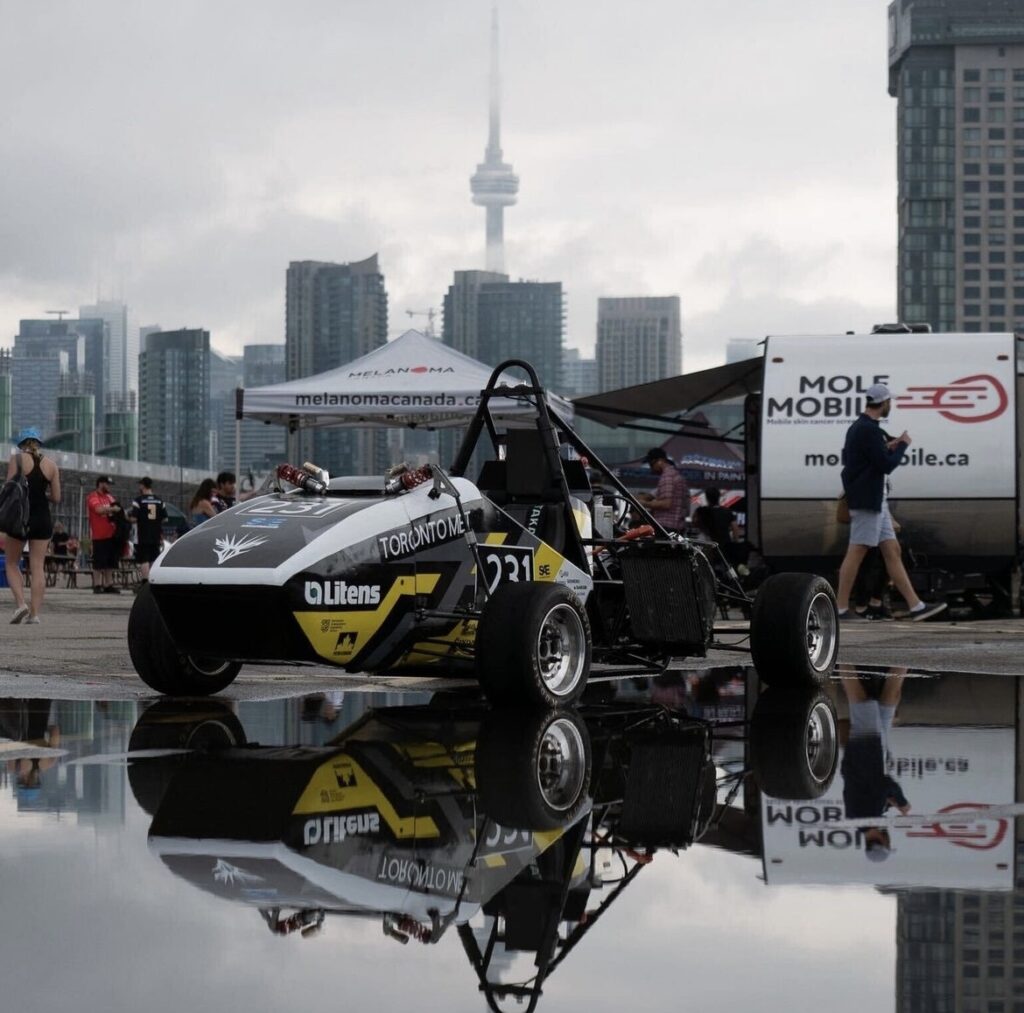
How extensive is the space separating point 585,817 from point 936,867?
117 cm

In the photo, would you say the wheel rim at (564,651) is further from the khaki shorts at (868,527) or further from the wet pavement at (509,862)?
the khaki shorts at (868,527)

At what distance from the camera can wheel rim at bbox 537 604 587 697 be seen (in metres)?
8.19

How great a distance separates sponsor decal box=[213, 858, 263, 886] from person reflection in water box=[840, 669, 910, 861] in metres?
1.54

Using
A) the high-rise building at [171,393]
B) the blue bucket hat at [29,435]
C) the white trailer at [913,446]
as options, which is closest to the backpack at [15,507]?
the blue bucket hat at [29,435]

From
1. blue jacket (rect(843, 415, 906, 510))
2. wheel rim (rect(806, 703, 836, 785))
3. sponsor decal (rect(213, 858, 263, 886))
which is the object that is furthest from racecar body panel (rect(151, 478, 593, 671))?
blue jacket (rect(843, 415, 906, 510))

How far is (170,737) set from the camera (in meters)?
7.38

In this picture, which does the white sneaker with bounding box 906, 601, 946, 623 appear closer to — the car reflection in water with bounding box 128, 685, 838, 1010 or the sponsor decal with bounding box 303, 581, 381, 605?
the car reflection in water with bounding box 128, 685, 838, 1010

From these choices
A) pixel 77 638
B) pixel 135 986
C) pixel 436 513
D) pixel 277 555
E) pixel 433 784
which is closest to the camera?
pixel 135 986

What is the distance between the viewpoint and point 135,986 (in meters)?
3.72

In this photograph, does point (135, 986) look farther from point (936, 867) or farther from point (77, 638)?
point (77, 638)

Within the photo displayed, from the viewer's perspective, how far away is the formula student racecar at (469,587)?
25.4ft

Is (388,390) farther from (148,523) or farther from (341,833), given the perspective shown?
(341,833)

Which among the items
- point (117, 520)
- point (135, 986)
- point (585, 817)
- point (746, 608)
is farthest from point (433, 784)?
point (117, 520)

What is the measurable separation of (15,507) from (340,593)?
764 centimetres
